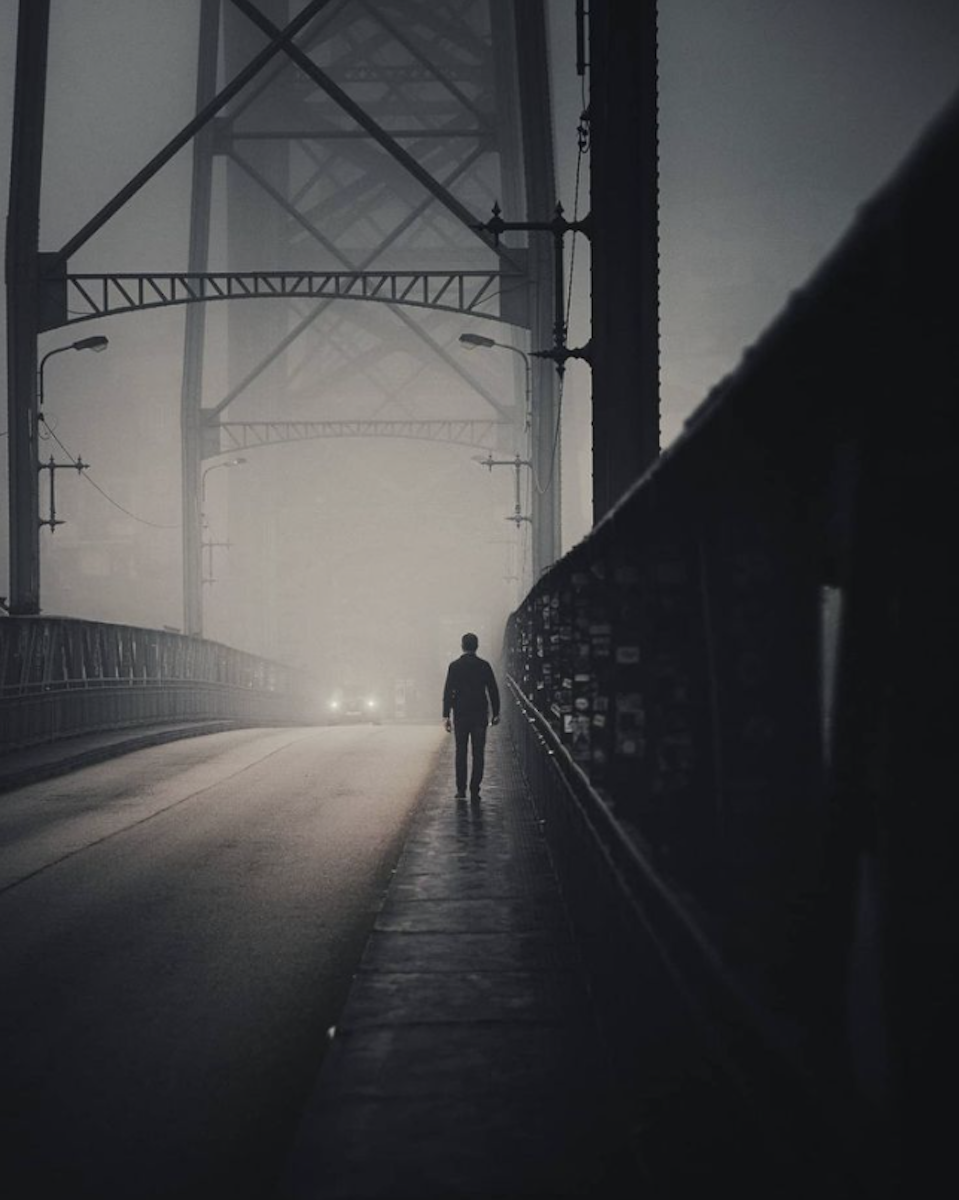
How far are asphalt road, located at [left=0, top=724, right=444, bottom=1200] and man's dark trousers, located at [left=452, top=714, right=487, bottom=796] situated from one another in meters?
0.76

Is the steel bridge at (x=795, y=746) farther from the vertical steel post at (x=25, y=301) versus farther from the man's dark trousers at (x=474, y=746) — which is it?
the vertical steel post at (x=25, y=301)

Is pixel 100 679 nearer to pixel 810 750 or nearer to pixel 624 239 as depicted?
pixel 624 239

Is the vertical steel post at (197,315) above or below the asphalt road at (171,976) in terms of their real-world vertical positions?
above

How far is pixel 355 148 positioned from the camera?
1976 inches

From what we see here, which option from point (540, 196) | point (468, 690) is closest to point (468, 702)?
point (468, 690)

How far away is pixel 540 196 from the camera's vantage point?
27.2m

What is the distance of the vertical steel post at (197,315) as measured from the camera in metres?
42.4

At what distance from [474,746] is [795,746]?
33.5 ft

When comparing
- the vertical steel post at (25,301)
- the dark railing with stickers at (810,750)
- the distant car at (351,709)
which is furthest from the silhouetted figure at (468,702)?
the distant car at (351,709)

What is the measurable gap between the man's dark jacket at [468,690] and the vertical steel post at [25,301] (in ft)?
40.8

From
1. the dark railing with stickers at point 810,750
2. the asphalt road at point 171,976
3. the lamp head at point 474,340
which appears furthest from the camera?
the lamp head at point 474,340

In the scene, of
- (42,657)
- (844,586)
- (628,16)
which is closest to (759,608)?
(844,586)

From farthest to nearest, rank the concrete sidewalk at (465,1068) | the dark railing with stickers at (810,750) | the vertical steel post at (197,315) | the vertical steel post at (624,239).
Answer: the vertical steel post at (197,315) < the vertical steel post at (624,239) < the concrete sidewalk at (465,1068) < the dark railing with stickers at (810,750)

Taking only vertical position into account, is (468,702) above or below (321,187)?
below
